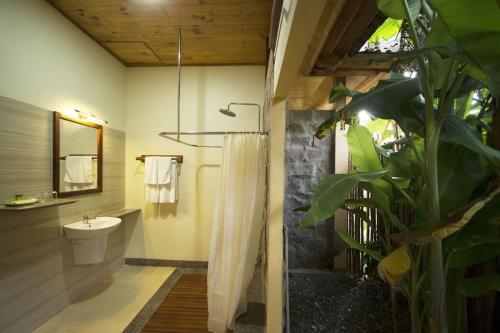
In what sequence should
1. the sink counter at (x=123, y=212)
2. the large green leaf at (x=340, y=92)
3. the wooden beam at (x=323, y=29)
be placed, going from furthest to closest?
the sink counter at (x=123, y=212) → the wooden beam at (x=323, y=29) → the large green leaf at (x=340, y=92)

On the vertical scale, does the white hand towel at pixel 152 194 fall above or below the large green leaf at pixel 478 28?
below

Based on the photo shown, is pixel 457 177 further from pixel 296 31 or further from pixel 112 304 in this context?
pixel 112 304

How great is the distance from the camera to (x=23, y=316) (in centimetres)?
173

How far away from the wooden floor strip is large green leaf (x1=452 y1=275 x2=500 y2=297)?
178 cm

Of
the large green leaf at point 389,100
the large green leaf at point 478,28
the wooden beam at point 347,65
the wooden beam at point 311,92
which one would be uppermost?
the wooden beam at point 311,92

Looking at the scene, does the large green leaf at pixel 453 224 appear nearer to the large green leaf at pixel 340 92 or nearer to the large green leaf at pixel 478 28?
the large green leaf at pixel 478 28

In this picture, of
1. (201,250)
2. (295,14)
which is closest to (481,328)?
(295,14)

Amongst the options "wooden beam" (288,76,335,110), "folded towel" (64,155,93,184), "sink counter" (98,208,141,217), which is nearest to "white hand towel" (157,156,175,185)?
"sink counter" (98,208,141,217)

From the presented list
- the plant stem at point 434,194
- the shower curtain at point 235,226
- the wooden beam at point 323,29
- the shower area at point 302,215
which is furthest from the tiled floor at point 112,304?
the wooden beam at point 323,29

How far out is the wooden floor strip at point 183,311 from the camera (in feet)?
6.26

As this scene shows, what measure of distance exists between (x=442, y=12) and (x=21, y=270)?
266 cm

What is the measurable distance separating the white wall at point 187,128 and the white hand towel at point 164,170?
229 millimetres

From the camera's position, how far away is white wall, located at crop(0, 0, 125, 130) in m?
1.66

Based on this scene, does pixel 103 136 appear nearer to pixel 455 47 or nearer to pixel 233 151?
pixel 233 151
